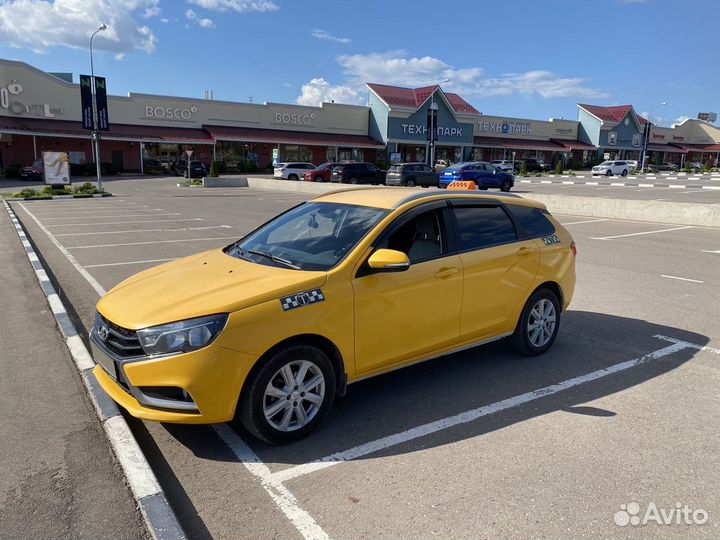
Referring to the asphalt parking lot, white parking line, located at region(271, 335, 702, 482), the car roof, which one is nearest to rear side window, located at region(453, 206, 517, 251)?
the car roof

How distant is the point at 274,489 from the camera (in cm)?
312

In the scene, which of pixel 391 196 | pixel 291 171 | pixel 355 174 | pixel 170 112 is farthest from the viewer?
pixel 170 112

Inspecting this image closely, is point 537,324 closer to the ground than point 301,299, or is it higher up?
closer to the ground

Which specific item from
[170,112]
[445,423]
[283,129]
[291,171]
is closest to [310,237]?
[445,423]

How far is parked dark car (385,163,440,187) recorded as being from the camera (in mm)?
33062

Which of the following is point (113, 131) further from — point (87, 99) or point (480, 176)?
point (480, 176)

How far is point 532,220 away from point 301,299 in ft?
9.47

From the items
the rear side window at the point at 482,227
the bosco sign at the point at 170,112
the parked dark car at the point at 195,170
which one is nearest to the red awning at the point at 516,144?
the bosco sign at the point at 170,112

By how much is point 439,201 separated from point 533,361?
1853mm

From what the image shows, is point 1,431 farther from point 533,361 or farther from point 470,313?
point 533,361

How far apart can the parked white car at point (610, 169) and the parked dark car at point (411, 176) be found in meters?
27.4

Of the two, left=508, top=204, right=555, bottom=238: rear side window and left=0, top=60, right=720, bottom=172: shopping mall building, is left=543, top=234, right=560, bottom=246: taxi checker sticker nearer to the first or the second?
left=508, top=204, right=555, bottom=238: rear side window

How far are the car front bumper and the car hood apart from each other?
250 mm

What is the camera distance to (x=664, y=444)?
11.8ft
